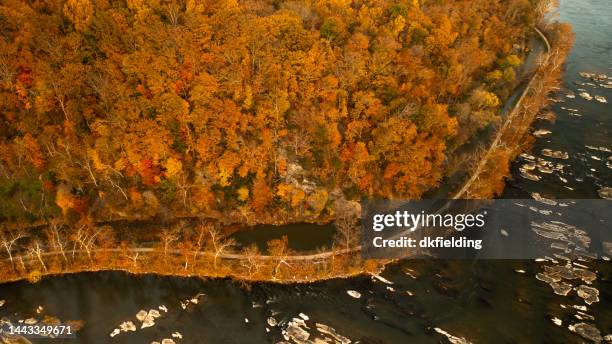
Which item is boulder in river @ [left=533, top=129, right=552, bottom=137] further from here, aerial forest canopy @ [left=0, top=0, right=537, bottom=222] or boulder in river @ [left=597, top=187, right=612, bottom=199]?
aerial forest canopy @ [left=0, top=0, right=537, bottom=222]

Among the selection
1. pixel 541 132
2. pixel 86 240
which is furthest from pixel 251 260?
pixel 541 132

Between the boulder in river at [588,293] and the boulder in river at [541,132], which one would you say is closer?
the boulder in river at [588,293]

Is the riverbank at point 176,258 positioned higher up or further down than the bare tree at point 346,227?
further down

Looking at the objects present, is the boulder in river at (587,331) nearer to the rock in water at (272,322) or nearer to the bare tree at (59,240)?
the rock in water at (272,322)

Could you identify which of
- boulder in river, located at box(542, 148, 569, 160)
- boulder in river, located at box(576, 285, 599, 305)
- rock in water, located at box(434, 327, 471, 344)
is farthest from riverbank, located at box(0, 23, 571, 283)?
boulder in river, located at box(542, 148, 569, 160)

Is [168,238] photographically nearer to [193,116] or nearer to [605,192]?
[193,116]

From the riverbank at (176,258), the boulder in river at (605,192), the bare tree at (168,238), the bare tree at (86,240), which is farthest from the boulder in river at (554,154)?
the bare tree at (86,240)

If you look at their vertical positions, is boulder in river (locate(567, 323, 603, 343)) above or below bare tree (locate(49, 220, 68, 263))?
below
